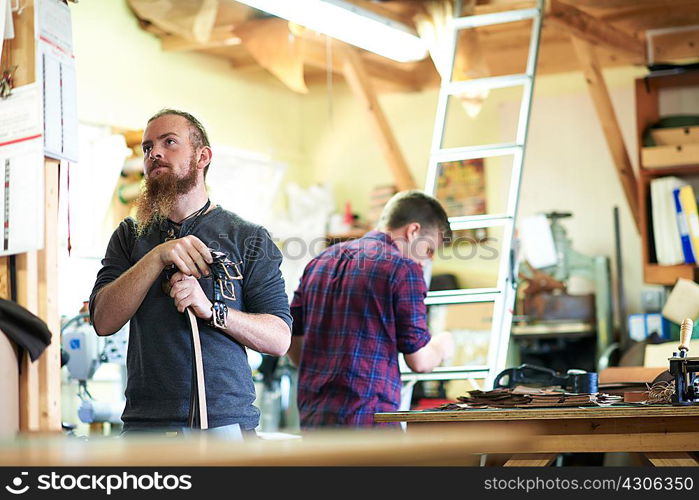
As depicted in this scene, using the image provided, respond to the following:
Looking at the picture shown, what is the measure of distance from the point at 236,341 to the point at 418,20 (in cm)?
357

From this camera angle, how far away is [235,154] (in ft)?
25.0

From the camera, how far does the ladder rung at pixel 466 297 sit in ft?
14.5

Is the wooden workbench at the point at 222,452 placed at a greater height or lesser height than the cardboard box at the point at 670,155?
lesser

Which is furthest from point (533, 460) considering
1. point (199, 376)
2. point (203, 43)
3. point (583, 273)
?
point (203, 43)

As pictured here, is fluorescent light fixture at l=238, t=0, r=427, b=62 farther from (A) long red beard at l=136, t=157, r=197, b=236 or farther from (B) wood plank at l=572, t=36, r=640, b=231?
(B) wood plank at l=572, t=36, r=640, b=231

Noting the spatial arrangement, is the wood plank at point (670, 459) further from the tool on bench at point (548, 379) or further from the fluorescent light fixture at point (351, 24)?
the fluorescent light fixture at point (351, 24)

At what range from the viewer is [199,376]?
2594mm

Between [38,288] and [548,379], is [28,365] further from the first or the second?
[548,379]

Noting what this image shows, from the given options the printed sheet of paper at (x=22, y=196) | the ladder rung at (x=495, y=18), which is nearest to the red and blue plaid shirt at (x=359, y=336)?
the printed sheet of paper at (x=22, y=196)

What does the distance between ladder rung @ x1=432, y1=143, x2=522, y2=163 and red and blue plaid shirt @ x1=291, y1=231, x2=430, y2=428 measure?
1.14 meters

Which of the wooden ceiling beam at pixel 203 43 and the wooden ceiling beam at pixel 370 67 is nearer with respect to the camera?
the wooden ceiling beam at pixel 203 43

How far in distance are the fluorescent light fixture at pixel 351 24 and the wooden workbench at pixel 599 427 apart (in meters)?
1.98
